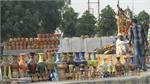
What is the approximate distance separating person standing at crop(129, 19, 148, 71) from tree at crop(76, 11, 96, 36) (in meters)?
33.8

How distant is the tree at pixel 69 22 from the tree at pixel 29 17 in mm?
693

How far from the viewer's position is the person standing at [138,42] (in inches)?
661

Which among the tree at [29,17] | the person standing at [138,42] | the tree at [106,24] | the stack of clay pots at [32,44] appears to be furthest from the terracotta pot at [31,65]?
the tree at [106,24]

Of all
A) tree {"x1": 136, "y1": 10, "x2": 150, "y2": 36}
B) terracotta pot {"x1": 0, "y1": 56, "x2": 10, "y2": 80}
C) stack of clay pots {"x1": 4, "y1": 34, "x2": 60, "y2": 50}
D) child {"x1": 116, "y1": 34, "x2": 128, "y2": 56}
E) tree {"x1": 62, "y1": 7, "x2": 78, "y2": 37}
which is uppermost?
tree {"x1": 62, "y1": 7, "x2": 78, "y2": 37}

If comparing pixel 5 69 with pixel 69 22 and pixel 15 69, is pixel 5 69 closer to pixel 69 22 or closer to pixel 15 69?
pixel 15 69

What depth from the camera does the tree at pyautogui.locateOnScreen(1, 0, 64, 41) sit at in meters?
49.0

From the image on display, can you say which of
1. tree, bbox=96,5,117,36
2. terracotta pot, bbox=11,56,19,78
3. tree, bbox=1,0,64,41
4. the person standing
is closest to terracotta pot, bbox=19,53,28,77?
terracotta pot, bbox=11,56,19,78

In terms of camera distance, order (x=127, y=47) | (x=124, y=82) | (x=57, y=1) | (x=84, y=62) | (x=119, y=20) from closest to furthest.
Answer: (x=124, y=82) < (x=84, y=62) < (x=127, y=47) < (x=119, y=20) < (x=57, y=1)

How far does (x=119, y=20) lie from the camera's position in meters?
19.2

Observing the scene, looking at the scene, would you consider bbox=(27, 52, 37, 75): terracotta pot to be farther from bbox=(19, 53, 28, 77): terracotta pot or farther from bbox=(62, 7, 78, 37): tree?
bbox=(62, 7, 78, 37): tree

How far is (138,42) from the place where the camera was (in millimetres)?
17062

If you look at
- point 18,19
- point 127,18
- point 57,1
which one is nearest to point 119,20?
point 127,18

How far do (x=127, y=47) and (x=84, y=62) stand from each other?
2028mm

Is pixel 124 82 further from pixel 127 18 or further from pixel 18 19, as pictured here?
pixel 18 19
